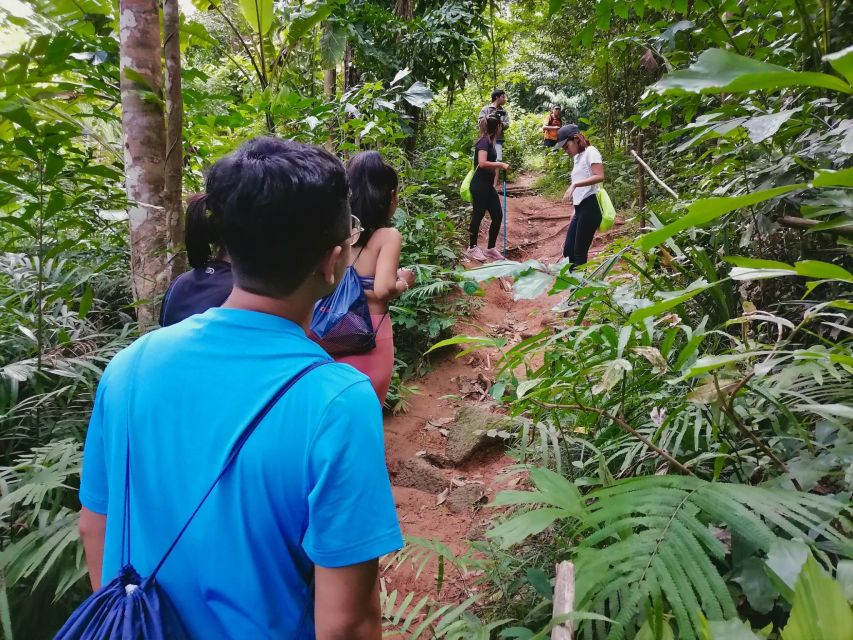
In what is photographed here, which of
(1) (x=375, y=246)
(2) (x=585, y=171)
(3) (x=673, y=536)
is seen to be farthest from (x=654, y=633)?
(2) (x=585, y=171)

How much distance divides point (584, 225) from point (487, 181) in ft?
4.58

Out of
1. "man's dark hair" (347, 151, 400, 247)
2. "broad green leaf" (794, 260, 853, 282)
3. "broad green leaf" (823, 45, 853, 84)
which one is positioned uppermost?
"broad green leaf" (823, 45, 853, 84)

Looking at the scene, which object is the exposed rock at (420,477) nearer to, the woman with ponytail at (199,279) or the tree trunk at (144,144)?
the tree trunk at (144,144)

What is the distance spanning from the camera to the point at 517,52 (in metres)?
17.0

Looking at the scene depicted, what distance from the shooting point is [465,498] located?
10.6ft

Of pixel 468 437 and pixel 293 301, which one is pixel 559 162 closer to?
pixel 468 437

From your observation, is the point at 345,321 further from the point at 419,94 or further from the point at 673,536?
the point at 419,94

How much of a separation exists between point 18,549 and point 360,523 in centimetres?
147

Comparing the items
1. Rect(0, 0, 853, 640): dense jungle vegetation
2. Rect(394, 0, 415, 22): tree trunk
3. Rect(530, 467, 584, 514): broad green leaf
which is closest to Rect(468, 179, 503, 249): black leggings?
Rect(0, 0, 853, 640): dense jungle vegetation

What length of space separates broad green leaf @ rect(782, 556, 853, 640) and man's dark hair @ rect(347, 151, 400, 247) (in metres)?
→ 2.09

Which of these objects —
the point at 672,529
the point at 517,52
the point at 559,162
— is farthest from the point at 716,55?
the point at 517,52

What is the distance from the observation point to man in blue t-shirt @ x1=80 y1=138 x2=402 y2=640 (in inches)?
34.2

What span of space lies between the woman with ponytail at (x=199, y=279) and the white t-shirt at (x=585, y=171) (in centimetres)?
396

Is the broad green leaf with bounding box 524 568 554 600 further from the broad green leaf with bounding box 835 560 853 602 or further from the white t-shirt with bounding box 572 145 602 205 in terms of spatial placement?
the white t-shirt with bounding box 572 145 602 205
